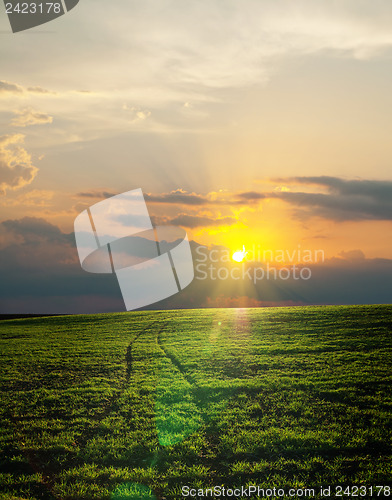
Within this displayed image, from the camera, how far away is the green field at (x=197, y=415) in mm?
11492

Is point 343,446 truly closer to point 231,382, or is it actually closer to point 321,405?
point 321,405

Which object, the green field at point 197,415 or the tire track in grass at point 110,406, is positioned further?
the tire track in grass at point 110,406

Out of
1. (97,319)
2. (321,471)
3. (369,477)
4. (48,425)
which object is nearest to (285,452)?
(321,471)

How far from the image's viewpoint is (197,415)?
16.2m

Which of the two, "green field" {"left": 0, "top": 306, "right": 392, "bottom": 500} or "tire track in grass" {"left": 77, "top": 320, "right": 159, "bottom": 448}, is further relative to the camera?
"tire track in grass" {"left": 77, "top": 320, "right": 159, "bottom": 448}

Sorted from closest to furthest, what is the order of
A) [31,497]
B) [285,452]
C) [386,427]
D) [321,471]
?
[31,497] → [321,471] → [285,452] → [386,427]

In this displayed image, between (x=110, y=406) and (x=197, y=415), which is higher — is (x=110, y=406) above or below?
above

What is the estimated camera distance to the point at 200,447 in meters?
13.2

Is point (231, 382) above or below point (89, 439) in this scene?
below

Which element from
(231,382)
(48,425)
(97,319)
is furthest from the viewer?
(97,319)

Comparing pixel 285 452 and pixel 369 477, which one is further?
pixel 285 452

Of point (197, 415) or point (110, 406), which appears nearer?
point (197, 415)

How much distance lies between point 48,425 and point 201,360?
1160 centimetres

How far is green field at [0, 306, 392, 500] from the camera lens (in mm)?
11492
